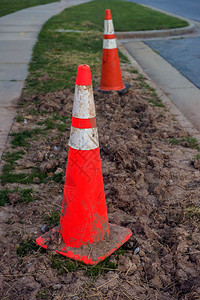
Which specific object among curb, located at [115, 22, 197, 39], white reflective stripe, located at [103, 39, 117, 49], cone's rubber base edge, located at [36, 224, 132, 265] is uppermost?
white reflective stripe, located at [103, 39, 117, 49]

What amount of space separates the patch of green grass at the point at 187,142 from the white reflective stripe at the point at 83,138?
78.1 inches

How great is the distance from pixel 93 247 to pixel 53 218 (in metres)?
0.46

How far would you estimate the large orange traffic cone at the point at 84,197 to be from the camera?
2.41 m

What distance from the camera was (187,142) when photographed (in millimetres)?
4207

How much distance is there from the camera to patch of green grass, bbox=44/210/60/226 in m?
2.81

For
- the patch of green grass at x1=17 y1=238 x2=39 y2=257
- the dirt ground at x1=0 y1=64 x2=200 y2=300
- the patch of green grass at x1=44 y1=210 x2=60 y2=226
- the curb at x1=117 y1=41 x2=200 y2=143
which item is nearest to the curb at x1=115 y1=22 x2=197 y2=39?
the curb at x1=117 y1=41 x2=200 y2=143

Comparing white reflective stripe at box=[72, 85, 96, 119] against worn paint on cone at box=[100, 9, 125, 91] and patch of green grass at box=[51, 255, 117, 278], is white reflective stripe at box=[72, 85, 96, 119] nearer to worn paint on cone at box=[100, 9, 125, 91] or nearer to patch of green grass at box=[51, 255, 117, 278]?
patch of green grass at box=[51, 255, 117, 278]

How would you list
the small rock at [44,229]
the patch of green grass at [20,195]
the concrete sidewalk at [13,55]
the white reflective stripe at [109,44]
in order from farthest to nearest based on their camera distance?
the white reflective stripe at [109,44] < the concrete sidewalk at [13,55] < the patch of green grass at [20,195] < the small rock at [44,229]

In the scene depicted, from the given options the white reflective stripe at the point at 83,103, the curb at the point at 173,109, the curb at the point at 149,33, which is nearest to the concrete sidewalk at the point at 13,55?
the white reflective stripe at the point at 83,103

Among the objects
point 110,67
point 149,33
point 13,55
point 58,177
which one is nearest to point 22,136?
point 58,177

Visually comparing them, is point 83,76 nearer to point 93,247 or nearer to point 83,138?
point 83,138

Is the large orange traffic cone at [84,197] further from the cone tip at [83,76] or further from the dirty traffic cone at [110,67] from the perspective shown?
the dirty traffic cone at [110,67]

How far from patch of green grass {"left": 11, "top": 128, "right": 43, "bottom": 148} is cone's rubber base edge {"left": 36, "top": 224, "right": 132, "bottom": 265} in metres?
1.70

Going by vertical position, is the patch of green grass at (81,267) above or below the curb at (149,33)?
below
